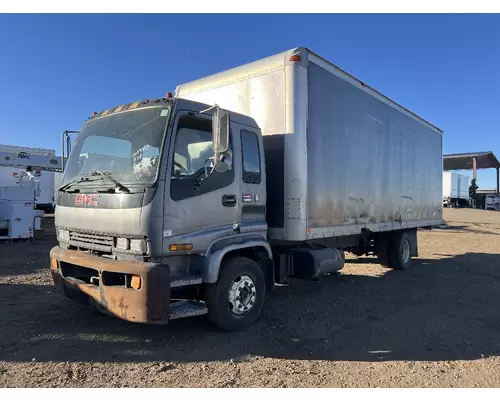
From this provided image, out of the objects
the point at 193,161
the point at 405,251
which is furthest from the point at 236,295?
the point at 405,251

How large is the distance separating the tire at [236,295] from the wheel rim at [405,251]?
18.4 feet

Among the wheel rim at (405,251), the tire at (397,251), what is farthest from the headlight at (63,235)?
the wheel rim at (405,251)

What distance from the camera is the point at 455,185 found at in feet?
128

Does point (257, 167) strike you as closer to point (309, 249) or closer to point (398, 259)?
point (309, 249)

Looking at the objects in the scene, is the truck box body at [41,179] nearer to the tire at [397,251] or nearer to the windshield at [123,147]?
the windshield at [123,147]

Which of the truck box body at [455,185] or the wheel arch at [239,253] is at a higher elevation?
the truck box body at [455,185]

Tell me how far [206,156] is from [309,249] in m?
2.51

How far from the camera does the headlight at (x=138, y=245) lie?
4098mm

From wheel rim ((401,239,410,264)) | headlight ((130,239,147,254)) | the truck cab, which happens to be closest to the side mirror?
the truck cab

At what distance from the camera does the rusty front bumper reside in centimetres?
396

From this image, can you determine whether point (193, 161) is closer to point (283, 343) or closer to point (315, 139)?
point (315, 139)

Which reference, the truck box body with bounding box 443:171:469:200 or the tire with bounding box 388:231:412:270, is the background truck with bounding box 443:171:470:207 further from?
the tire with bounding box 388:231:412:270

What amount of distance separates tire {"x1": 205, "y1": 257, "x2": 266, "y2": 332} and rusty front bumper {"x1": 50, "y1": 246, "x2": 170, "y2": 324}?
0.71 m

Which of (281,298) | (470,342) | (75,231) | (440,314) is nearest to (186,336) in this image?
(75,231)
